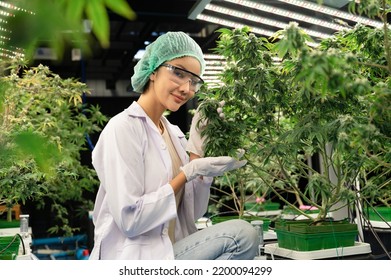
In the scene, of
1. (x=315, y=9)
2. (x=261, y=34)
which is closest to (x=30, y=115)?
(x=261, y=34)

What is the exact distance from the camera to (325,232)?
64.9 inches

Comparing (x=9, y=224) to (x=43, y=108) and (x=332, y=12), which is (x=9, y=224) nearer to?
(x=43, y=108)

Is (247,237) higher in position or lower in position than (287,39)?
lower

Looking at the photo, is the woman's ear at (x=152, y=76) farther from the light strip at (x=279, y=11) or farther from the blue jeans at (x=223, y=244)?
the light strip at (x=279, y=11)

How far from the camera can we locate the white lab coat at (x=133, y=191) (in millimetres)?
1394

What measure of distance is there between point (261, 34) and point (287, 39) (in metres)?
0.73

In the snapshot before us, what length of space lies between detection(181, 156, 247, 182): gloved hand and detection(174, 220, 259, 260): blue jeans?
0.17 meters

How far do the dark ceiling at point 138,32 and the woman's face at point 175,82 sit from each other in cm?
44

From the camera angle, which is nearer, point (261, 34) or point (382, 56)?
point (382, 56)

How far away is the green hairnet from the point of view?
5.14ft

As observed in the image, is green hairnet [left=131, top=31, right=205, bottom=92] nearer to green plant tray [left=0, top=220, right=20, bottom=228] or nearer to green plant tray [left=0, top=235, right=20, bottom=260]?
green plant tray [left=0, top=235, right=20, bottom=260]

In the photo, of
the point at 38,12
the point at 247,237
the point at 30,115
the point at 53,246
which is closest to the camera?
the point at 38,12

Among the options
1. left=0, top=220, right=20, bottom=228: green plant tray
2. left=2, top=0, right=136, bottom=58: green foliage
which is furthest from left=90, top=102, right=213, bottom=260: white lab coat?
left=0, top=220, right=20, bottom=228: green plant tray
